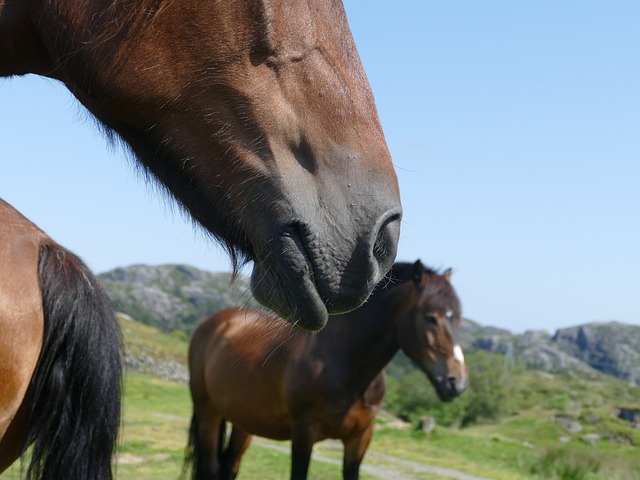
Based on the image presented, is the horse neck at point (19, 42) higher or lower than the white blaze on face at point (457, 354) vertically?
higher

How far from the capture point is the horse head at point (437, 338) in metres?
7.48

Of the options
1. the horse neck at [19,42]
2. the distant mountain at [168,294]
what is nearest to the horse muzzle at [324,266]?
the horse neck at [19,42]

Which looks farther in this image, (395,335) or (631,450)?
(631,450)

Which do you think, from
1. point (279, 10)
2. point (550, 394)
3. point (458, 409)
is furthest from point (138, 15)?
point (550, 394)

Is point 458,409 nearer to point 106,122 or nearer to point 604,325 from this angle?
point 106,122

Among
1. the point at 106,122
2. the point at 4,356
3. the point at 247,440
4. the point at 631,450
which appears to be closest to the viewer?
the point at 106,122

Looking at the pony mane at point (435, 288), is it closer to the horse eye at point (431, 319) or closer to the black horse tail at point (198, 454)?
the horse eye at point (431, 319)

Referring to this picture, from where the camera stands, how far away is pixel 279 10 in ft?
4.17

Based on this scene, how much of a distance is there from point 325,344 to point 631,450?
55.7 ft

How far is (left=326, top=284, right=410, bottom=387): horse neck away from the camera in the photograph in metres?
7.18

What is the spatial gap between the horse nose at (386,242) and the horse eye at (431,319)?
6323 mm

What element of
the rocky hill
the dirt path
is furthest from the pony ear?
the rocky hill

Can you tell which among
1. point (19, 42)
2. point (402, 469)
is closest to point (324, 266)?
point (19, 42)

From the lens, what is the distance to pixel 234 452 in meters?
8.59
